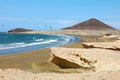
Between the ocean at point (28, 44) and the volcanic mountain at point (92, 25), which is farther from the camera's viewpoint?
the volcanic mountain at point (92, 25)

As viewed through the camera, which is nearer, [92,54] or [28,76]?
Result: [28,76]

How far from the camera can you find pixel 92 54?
39.2 feet

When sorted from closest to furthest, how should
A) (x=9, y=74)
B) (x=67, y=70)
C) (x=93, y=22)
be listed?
(x=9, y=74) → (x=67, y=70) → (x=93, y=22)

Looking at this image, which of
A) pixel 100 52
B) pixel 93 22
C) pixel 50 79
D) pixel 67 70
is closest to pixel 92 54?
pixel 100 52

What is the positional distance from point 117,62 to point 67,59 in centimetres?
178

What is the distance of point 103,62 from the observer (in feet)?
37.2

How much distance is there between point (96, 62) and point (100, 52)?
1016mm

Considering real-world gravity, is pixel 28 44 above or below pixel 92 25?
above

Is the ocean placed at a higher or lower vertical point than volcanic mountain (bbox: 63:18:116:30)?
higher

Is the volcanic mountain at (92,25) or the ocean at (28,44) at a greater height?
the ocean at (28,44)

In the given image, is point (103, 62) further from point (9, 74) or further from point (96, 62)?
point (9, 74)

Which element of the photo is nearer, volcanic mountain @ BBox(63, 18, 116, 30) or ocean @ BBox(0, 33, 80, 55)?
ocean @ BBox(0, 33, 80, 55)

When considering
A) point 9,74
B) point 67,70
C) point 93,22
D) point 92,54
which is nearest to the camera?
point 9,74

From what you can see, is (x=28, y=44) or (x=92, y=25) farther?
(x=92, y=25)
